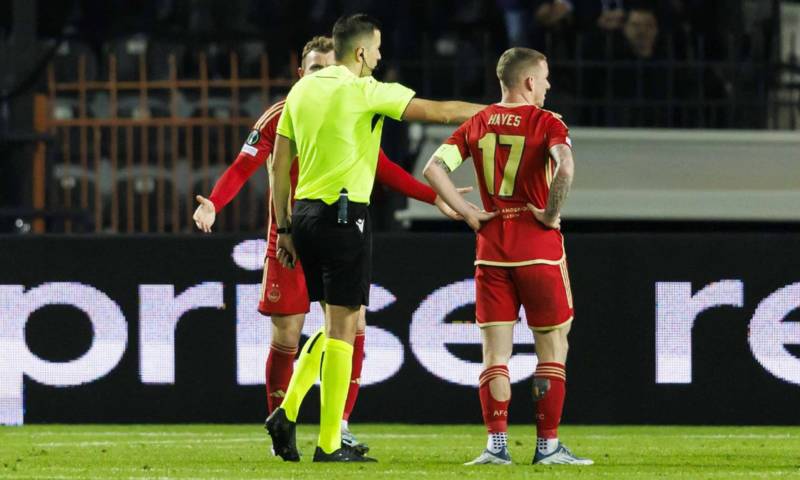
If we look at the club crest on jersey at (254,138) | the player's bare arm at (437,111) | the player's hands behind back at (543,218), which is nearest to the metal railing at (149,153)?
the club crest on jersey at (254,138)

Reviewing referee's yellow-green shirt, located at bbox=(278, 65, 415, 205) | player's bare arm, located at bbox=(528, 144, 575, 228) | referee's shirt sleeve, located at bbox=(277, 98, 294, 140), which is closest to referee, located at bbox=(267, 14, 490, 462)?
referee's yellow-green shirt, located at bbox=(278, 65, 415, 205)

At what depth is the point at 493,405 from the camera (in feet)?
27.3

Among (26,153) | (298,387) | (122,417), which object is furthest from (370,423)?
(26,153)

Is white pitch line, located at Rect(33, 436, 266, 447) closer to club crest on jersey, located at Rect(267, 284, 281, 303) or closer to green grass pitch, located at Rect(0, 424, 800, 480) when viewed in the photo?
green grass pitch, located at Rect(0, 424, 800, 480)

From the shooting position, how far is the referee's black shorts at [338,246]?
26.7 ft

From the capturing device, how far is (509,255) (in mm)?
8336

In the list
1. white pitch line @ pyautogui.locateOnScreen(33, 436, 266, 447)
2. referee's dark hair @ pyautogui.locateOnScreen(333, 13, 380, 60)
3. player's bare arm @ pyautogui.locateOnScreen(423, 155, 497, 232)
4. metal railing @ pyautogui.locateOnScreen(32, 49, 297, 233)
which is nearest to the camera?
referee's dark hair @ pyautogui.locateOnScreen(333, 13, 380, 60)

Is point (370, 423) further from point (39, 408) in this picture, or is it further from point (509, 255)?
point (509, 255)

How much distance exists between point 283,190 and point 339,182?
402 millimetres

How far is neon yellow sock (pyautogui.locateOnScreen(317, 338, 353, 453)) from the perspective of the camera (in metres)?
8.12

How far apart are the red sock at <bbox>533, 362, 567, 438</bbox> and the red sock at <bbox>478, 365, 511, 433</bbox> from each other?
0.49 feet

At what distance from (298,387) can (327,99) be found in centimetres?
125

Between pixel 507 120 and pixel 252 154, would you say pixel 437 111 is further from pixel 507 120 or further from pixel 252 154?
pixel 252 154

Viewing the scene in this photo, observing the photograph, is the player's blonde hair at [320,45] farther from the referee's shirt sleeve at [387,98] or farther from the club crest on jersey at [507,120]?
the club crest on jersey at [507,120]
